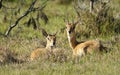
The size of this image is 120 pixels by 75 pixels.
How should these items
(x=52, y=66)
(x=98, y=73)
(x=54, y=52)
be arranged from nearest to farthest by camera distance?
(x=98, y=73), (x=52, y=66), (x=54, y=52)

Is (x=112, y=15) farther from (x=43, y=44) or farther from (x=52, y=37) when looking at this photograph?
(x=52, y=37)

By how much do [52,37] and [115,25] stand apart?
14.7 ft

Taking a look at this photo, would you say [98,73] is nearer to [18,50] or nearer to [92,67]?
[92,67]

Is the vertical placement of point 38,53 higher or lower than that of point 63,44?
higher

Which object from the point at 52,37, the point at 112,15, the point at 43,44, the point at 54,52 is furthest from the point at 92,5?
the point at 54,52

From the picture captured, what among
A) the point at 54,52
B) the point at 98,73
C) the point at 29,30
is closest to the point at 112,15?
the point at 29,30

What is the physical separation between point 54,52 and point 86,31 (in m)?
4.92

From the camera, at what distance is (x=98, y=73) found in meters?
9.22

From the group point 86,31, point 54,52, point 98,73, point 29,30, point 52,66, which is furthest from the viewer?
point 29,30

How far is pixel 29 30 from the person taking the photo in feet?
54.9

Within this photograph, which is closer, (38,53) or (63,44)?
(38,53)

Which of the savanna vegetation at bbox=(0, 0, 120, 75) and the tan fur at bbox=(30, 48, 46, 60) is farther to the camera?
the tan fur at bbox=(30, 48, 46, 60)

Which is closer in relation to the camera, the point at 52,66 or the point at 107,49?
the point at 52,66

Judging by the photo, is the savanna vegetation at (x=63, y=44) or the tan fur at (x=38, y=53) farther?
the tan fur at (x=38, y=53)
